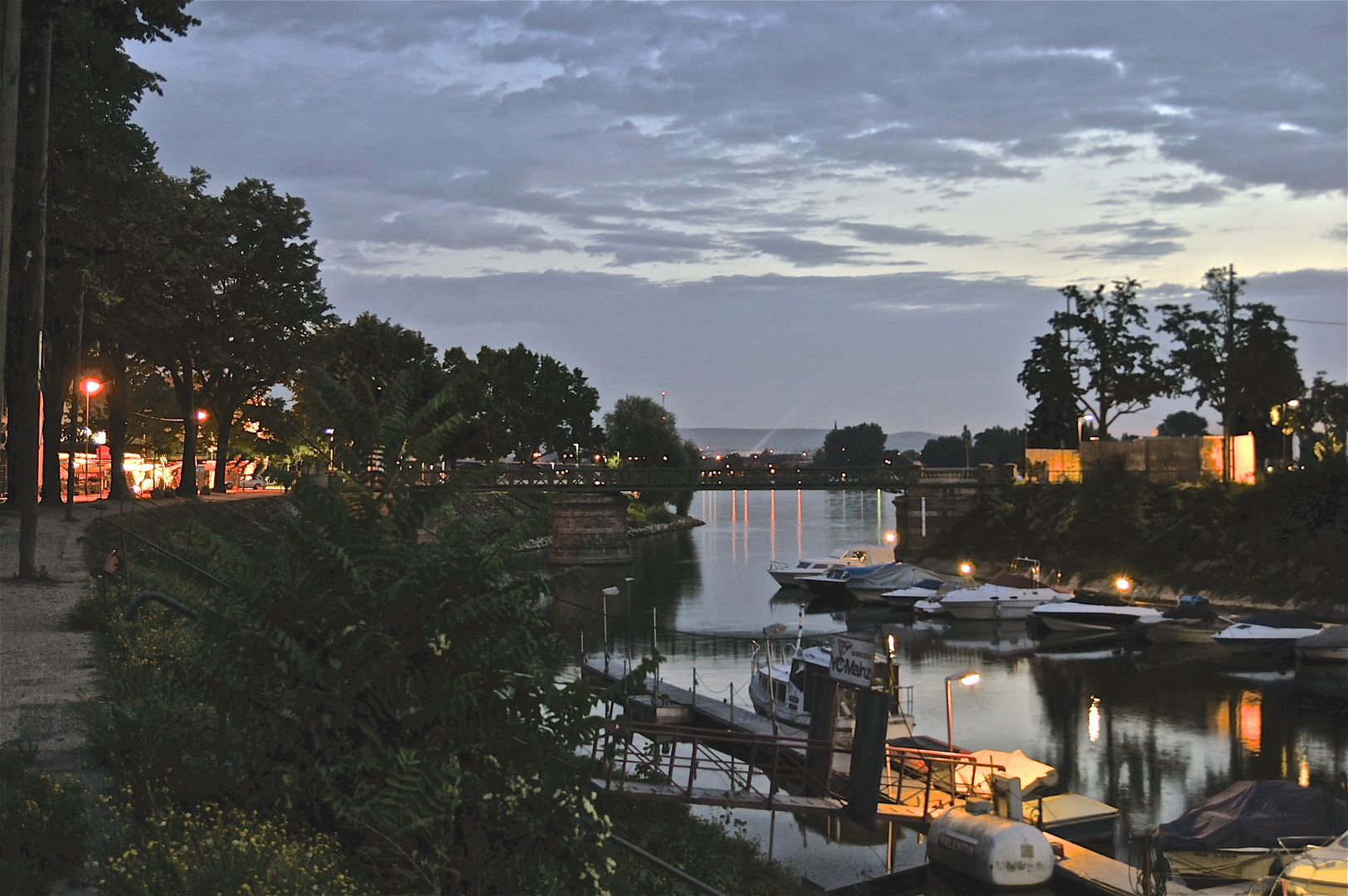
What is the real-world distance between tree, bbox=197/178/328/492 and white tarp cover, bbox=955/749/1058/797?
47.1 m

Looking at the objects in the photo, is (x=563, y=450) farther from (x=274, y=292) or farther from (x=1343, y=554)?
(x=1343, y=554)

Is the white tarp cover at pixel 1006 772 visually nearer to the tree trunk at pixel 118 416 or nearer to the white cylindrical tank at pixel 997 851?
the white cylindrical tank at pixel 997 851

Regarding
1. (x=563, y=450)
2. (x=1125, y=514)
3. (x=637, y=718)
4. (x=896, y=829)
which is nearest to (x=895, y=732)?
(x=896, y=829)

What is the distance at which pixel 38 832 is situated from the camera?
34.4ft

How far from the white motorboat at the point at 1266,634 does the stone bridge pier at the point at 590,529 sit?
159 ft

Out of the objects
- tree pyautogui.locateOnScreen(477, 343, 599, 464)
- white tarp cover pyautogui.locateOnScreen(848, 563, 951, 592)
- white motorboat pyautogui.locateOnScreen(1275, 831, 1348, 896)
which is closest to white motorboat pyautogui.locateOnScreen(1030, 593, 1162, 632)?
white tarp cover pyautogui.locateOnScreen(848, 563, 951, 592)

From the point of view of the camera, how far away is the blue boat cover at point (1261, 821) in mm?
22469

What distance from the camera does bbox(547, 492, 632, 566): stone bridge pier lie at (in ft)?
299

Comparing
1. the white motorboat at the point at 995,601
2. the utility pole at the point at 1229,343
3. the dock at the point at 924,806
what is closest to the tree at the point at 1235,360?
the utility pole at the point at 1229,343

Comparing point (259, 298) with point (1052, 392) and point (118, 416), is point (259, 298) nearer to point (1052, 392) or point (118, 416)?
point (118, 416)

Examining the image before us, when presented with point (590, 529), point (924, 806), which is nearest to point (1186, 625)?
point (924, 806)

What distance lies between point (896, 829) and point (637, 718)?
11983 mm

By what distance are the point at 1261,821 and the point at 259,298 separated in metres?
58.5

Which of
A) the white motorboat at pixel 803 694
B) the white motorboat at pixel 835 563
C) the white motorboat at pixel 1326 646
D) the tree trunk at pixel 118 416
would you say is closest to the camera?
the white motorboat at pixel 803 694
